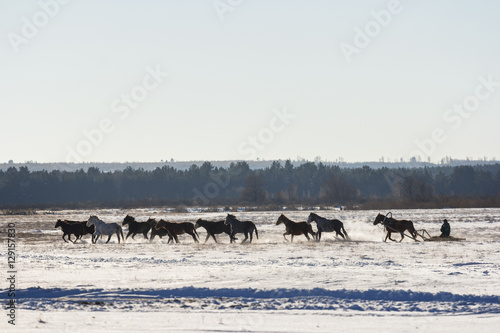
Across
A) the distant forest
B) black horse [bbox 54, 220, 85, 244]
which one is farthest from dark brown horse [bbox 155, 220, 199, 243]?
the distant forest

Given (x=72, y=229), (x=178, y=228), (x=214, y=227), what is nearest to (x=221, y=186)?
(x=72, y=229)

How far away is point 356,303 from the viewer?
14500 mm

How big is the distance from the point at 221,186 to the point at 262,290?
463ft

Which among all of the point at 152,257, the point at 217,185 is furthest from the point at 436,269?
the point at 217,185

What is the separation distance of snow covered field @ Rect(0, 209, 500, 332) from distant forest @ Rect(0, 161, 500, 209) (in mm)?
76045

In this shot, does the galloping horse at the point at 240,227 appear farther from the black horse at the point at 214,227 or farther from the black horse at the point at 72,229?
the black horse at the point at 72,229

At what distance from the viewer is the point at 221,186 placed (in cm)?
15712

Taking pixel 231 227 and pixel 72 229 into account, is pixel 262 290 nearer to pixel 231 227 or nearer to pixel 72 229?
pixel 231 227

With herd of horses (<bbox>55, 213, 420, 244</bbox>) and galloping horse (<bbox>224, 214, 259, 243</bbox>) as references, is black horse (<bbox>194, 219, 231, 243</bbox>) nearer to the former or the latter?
herd of horses (<bbox>55, 213, 420, 244</bbox>)

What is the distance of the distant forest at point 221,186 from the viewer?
366 feet

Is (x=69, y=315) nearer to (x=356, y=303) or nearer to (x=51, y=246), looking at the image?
(x=356, y=303)

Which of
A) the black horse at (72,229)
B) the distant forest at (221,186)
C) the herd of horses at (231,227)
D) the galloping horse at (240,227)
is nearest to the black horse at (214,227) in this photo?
the herd of horses at (231,227)

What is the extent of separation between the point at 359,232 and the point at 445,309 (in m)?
23.7

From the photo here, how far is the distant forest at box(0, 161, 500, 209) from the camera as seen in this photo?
366ft
